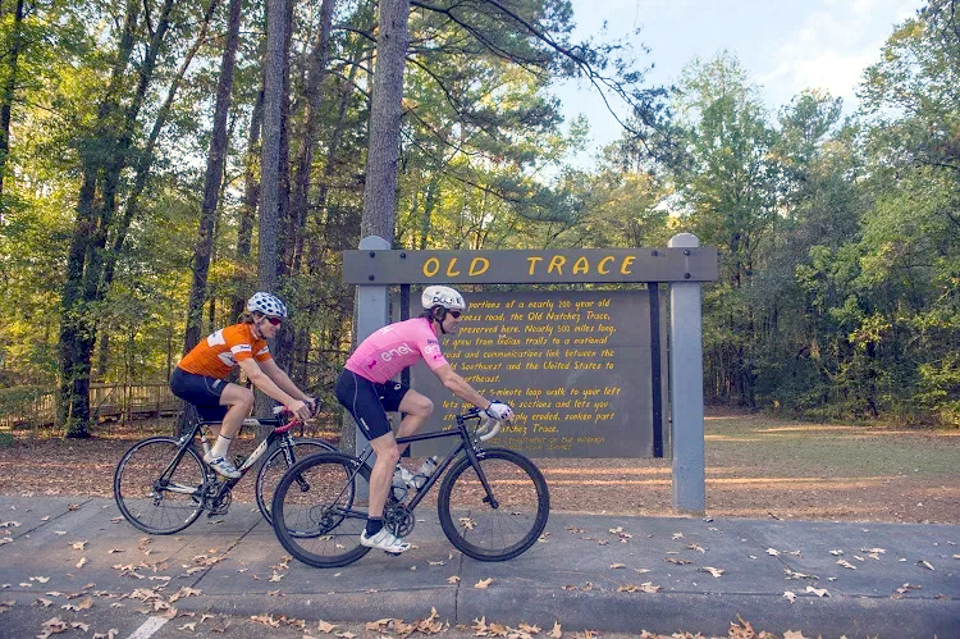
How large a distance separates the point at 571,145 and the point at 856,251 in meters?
16.9

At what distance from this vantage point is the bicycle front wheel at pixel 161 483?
5.72 m

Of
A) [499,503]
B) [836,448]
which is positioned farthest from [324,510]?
[836,448]

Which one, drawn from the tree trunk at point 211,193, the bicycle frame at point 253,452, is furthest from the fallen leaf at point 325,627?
the tree trunk at point 211,193

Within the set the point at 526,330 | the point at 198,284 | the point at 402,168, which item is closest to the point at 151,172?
the point at 198,284

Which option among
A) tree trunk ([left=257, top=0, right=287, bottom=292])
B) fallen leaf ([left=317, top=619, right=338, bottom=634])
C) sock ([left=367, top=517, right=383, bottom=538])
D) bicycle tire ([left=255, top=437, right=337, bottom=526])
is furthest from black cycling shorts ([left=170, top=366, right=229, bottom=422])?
tree trunk ([left=257, top=0, right=287, bottom=292])

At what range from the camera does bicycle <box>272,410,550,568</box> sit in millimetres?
4973

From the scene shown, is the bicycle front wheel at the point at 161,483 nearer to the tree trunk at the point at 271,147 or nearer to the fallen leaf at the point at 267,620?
the fallen leaf at the point at 267,620

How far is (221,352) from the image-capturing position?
5.52 metres

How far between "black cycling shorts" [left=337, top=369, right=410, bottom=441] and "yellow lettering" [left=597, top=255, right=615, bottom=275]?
250cm

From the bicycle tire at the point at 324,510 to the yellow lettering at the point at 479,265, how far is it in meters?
2.18

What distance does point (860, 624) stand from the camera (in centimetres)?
416

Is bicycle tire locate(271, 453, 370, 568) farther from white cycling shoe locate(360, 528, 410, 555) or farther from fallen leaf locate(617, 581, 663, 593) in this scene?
fallen leaf locate(617, 581, 663, 593)

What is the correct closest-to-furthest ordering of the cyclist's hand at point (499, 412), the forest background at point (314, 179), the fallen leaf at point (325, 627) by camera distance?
the fallen leaf at point (325, 627) → the cyclist's hand at point (499, 412) → the forest background at point (314, 179)

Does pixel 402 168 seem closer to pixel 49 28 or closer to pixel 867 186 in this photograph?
pixel 49 28
